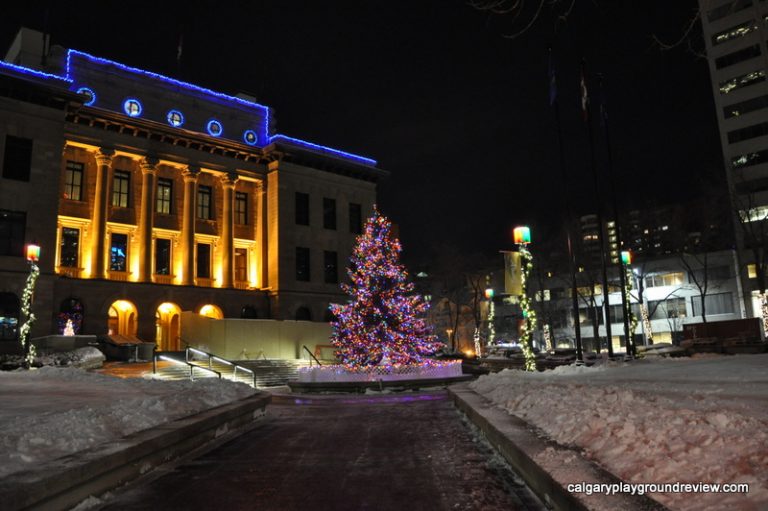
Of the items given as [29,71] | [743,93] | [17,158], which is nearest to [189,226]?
[17,158]

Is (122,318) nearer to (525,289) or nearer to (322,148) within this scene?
(322,148)

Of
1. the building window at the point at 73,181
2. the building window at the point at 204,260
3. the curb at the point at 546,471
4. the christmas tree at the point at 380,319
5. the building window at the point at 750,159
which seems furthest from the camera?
the building window at the point at 750,159

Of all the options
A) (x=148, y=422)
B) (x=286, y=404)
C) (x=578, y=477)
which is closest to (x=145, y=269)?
(x=286, y=404)

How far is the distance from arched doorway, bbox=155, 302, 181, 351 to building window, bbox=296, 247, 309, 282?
9959 mm

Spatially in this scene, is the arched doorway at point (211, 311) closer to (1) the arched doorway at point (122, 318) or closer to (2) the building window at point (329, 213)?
(1) the arched doorway at point (122, 318)

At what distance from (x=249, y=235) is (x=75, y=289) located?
47.6 ft

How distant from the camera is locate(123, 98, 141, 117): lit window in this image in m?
40.8

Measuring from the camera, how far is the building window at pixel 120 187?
40.1m

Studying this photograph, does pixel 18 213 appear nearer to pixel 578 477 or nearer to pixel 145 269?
pixel 145 269

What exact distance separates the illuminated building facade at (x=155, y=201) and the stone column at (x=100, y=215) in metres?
0.08

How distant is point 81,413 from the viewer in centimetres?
779

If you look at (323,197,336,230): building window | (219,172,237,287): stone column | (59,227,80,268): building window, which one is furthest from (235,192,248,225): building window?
(59,227,80,268): building window

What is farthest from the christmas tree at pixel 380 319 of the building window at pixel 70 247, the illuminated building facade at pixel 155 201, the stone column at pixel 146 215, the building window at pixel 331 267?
the building window at pixel 331 267

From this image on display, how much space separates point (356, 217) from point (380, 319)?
27220 mm
